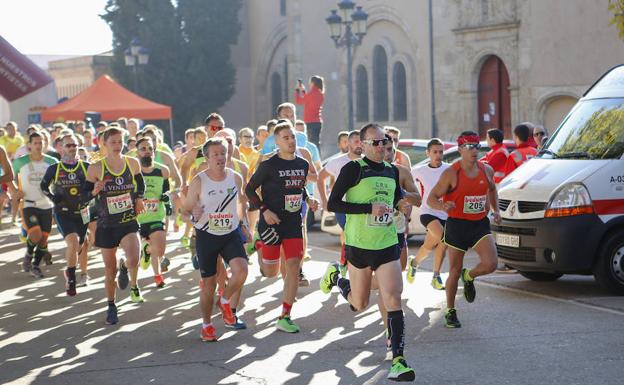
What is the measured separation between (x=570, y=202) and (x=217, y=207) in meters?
3.65

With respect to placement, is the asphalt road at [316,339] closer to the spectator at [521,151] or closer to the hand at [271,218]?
the hand at [271,218]

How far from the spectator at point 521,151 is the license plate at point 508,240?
200cm

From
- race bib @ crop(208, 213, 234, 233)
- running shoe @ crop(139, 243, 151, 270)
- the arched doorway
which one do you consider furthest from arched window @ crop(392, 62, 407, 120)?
race bib @ crop(208, 213, 234, 233)

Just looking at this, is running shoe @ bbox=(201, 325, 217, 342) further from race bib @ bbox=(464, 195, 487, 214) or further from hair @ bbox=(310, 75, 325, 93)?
hair @ bbox=(310, 75, 325, 93)

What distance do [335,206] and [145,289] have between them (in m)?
5.07

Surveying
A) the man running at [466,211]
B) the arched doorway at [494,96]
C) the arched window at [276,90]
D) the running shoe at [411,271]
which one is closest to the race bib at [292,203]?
the man running at [466,211]

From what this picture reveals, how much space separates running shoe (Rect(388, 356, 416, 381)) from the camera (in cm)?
729

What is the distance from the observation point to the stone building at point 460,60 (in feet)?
85.2

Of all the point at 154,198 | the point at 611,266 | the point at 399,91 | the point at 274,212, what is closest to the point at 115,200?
the point at 274,212

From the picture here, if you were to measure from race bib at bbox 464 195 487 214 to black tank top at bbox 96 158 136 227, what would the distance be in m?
3.15

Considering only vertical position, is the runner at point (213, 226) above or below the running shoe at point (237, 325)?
above

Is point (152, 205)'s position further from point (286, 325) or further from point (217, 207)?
point (286, 325)

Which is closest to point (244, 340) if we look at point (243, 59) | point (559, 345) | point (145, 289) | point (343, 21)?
point (559, 345)

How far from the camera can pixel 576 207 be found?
428 inches
